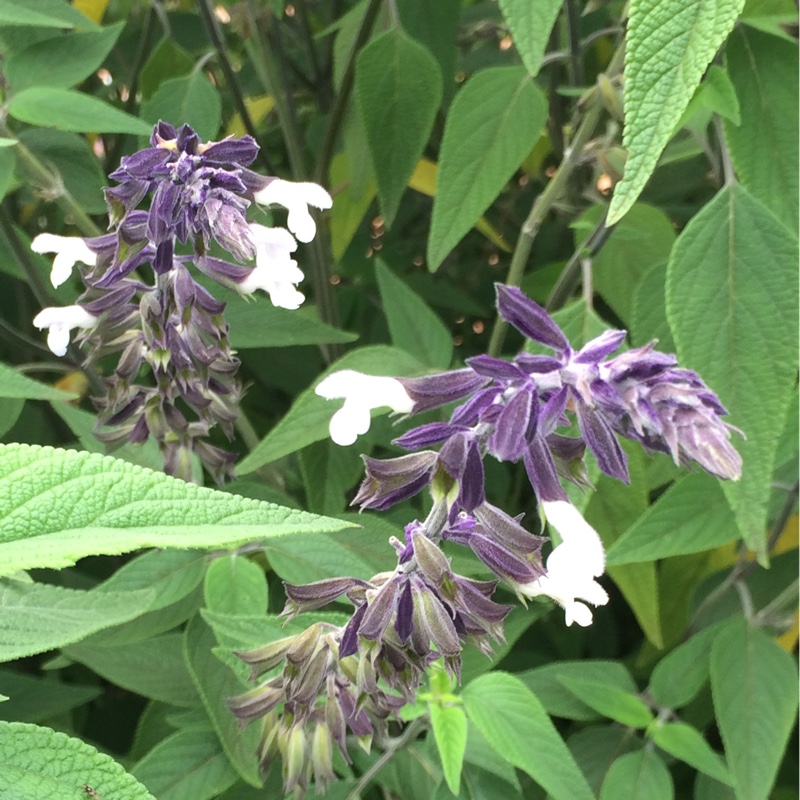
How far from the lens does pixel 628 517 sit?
720 mm

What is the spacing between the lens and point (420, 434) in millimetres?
422

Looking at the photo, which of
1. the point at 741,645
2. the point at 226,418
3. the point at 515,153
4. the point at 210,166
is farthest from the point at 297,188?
the point at 741,645

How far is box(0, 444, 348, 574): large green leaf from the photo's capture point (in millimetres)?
251

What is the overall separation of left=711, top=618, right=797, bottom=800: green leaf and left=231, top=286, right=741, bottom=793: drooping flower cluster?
310mm

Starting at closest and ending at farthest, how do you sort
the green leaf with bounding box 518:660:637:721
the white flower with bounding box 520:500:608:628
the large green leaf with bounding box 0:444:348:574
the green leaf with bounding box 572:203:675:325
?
the large green leaf with bounding box 0:444:348:574, the white flower with bounding box 520:500:608:628, the green leaf with bounding box 518:660:637:721, the green leaf with bounding box 572:203:675:325

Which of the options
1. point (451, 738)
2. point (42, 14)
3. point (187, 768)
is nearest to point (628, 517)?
point (451, 738)

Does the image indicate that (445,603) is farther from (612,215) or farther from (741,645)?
(741,645)

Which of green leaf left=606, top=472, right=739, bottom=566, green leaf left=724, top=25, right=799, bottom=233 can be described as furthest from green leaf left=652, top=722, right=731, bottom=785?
green leaf left=724, top=25, right=799, bottom=233

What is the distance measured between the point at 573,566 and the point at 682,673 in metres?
0.40

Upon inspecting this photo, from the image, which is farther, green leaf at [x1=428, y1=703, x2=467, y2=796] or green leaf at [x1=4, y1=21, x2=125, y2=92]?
green leaf at [x1=4, y1=21, x2=125, y2=92]

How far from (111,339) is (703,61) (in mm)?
411

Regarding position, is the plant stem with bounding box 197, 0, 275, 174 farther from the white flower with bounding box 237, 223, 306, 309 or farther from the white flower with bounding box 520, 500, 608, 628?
the white flower with bounding box 520, 500, 608, 628

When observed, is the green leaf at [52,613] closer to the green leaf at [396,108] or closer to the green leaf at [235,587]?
the green leaf at [235,587]

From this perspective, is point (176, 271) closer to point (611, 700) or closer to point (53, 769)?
point (53, 769)
